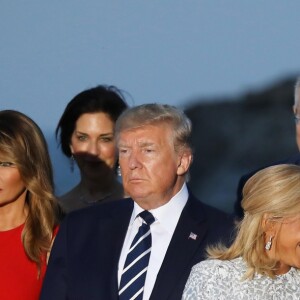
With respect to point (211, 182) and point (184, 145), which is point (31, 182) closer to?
point (184, 145)

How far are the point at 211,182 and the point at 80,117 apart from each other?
63cm

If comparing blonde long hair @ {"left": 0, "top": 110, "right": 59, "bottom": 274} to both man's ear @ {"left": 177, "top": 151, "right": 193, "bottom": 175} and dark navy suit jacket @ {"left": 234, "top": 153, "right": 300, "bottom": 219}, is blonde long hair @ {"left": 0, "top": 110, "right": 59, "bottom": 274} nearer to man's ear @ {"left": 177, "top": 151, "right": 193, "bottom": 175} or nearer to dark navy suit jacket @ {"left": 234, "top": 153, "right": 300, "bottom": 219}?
man's ear @ {"left": 177, "top": 151, "right": 193, "bottom": 175}

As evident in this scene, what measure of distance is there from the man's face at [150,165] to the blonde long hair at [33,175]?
1.12 ft

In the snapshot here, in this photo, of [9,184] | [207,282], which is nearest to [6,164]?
[9,184]

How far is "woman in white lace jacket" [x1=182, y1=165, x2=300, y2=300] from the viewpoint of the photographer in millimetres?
3895

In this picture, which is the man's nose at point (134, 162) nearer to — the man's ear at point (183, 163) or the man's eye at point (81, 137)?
the man's ear at point (183, 163)

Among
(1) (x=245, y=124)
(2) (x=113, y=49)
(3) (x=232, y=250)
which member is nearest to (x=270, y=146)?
(1) (x=245, y=124)

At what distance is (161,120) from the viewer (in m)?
4.39

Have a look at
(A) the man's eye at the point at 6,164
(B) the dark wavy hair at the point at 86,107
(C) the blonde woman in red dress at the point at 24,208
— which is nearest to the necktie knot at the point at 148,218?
(C) the blonde woman in red dress at the point at 24,208

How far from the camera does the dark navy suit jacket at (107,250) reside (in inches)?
167

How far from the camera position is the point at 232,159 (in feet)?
18.0

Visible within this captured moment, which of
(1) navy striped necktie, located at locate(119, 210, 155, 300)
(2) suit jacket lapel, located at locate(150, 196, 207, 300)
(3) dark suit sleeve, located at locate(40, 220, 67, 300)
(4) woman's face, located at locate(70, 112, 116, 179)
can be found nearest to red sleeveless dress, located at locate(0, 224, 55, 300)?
(3) dark suit sleeve, located at locate(40, 220, 67, 300)

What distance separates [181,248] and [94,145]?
1.04 metres

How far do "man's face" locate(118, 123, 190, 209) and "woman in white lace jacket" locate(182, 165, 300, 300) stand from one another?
1.43ft
